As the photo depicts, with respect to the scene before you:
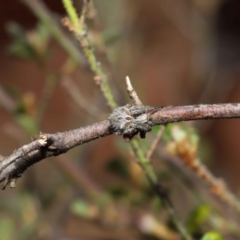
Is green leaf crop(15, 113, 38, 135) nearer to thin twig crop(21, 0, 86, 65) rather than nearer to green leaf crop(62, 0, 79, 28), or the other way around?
thin twig crop(21, 0, 86, 65)

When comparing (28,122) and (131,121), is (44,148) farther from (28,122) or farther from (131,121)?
(28,122)

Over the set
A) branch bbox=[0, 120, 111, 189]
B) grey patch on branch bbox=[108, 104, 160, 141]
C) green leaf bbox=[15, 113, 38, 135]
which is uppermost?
green leaf bbox=[15, 113, 38, 135]

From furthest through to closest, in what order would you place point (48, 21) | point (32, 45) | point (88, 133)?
point (32, 45), point (48, 21), point (88, 133)

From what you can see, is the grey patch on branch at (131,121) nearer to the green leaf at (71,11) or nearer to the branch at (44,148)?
the branch at (44,148)

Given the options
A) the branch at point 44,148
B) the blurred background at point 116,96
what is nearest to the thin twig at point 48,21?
the blurred background at point 116,96

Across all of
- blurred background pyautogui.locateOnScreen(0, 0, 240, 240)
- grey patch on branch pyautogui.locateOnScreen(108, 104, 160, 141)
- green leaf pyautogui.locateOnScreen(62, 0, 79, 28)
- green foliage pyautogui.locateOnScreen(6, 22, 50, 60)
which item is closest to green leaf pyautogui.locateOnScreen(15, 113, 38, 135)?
blurred background pyautogui.locateOnScreen(0, 0, 240, 240)

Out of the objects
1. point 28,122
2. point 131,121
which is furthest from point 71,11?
point 28,122

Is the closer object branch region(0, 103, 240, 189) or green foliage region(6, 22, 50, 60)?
branch region(0, 103, 240, 189)
